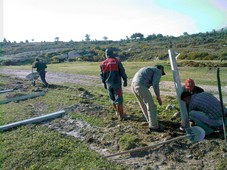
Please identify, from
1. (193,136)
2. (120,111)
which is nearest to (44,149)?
(120,111)

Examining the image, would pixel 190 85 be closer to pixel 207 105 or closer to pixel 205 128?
pixel 207 105

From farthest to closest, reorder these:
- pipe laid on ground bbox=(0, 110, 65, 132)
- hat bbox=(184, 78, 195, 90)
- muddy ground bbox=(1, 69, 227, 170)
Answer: pipe laid on ground bbox=(0, 110, 65, 132)
hat bbox=(184, 78, 195, 90)
muddy ground bbox=(1, 69, 227, 170)

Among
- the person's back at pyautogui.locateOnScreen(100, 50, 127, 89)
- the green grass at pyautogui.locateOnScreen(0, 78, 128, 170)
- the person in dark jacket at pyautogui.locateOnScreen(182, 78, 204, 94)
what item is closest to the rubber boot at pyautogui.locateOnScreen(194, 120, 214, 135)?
the person in dark jacket at pyautogui.locateOnScreen(182, 78, 204, 94)

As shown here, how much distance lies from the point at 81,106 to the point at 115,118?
6.26 feet

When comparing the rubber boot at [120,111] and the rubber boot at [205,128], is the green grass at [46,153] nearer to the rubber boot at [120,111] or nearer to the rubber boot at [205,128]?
the rubber boot at [120,111]

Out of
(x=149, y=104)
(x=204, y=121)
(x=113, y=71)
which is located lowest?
(x=204, y=121)

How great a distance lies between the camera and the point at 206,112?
5816 mm

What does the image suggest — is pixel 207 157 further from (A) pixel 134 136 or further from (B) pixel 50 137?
(B) pixel 50 137

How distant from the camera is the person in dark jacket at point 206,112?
5762mm

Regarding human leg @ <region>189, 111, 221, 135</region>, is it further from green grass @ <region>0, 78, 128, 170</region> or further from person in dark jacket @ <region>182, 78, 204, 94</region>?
green grass @ <region>0, 78, 128, 170</region>

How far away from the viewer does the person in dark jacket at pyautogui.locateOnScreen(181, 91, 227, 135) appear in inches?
227

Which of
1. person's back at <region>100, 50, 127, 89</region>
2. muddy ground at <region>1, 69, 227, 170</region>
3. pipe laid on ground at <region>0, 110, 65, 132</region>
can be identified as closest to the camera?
muddy ground at <region>1, 69, 227, 170</region>

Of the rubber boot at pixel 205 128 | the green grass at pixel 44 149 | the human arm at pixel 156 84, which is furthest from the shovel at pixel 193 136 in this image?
the human arm at pixel 156 84

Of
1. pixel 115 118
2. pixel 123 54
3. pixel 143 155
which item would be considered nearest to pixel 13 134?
pixel 115 118
